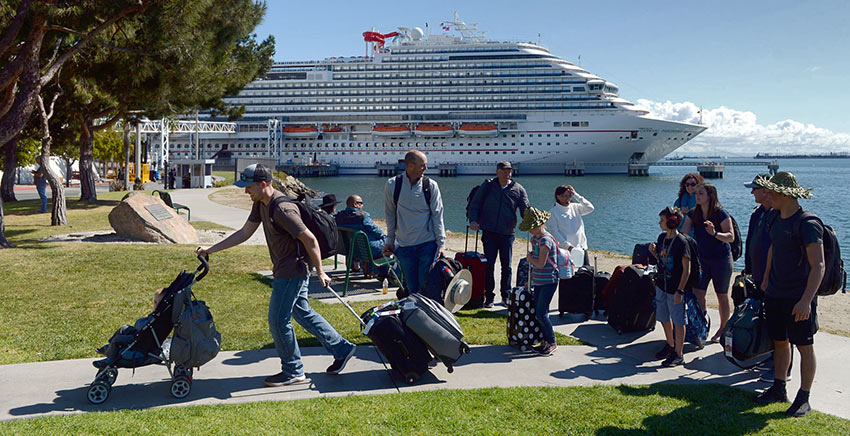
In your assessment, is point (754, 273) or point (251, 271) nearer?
point (754, 273)

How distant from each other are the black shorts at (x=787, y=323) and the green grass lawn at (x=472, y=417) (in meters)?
0.49

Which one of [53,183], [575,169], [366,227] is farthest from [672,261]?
A: [575,169]

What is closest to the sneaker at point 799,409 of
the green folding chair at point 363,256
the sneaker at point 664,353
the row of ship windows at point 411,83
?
the sneaker at point 664,353

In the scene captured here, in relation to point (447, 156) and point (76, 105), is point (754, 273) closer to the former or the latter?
point (76, 105)

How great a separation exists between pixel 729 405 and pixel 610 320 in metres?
2.02

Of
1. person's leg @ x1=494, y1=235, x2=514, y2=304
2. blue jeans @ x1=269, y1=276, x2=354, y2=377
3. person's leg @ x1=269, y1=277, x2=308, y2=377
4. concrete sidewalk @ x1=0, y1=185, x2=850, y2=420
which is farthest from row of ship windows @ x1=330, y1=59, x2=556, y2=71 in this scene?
person's leg @ x1=269, y1=277, x2=308, y2=377

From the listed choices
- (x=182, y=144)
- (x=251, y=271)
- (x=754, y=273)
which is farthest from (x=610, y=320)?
(x=182, y=144)

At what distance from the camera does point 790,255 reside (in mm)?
4125

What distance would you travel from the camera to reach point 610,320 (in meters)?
6.27

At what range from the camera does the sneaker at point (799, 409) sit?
4070 mm

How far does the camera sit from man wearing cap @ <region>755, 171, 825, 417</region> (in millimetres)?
4020

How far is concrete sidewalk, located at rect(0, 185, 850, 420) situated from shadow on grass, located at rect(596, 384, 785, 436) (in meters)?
0.24

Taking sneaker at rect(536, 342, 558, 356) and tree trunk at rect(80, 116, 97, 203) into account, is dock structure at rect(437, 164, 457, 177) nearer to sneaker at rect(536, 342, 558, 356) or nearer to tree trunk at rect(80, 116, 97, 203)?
tree trunk at rect(80, 116, 97, 203)

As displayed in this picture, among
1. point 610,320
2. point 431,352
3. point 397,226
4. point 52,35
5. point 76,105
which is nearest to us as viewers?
point 431,352
